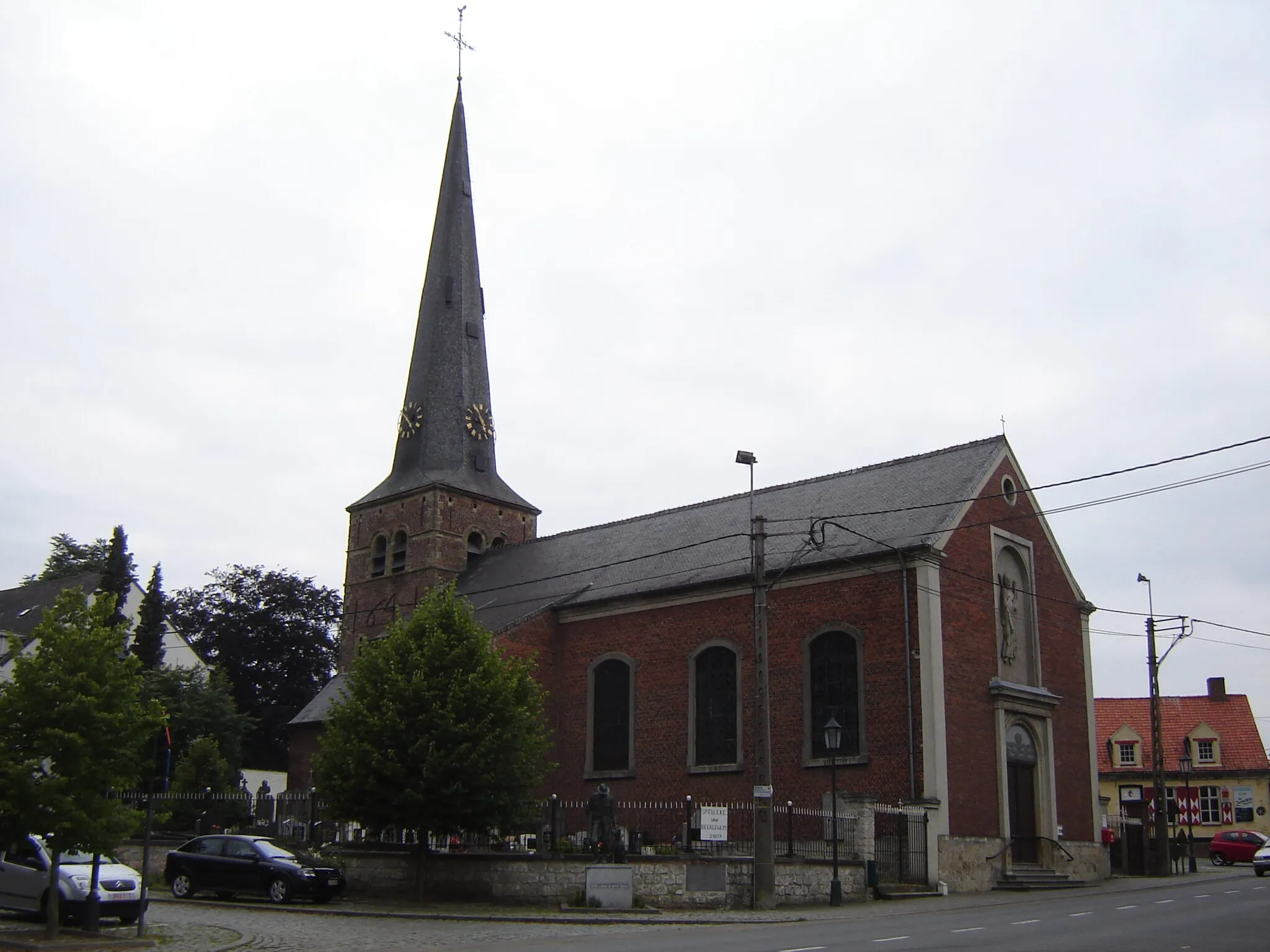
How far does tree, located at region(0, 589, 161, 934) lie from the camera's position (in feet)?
52.1

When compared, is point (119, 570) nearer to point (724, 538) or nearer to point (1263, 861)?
point (724, 538)

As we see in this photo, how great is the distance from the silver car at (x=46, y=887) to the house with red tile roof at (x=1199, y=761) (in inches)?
1630

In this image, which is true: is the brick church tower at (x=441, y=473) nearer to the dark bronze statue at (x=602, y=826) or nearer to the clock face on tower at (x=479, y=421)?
the clock face on tower at (x=479, y=421)

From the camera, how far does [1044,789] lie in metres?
30.9

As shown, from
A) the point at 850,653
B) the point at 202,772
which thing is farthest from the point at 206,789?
the point at 850,653

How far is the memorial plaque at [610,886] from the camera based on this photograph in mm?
21656

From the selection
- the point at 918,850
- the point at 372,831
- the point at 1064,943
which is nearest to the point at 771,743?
the point at 918,850

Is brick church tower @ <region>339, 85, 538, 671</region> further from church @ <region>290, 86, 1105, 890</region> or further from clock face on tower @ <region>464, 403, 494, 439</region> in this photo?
church @ <region>290, 86, 1105, 890</region>

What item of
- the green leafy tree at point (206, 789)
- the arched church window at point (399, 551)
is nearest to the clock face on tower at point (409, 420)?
the arched church window at point (399, 551)

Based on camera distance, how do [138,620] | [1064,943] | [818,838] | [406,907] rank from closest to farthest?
[1064,943] → [406,907] → [818,838] → [138,620]

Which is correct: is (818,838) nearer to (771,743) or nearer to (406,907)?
(771,743)

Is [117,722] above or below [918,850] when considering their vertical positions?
above

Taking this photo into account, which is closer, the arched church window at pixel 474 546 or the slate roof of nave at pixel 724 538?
the slate roof of nave at pixel 724 538

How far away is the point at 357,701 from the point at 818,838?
10.6 meters
